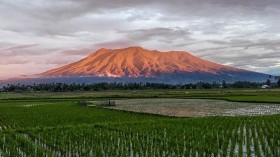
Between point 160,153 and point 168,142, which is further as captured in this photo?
point 168,142

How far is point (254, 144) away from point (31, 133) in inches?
410

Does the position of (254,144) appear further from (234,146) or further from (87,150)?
(87,150)

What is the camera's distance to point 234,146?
12.4m

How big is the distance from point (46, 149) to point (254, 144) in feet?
25.2

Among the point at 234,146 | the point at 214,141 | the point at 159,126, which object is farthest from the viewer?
the point at 159,126

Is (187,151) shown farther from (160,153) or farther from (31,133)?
(31,133)

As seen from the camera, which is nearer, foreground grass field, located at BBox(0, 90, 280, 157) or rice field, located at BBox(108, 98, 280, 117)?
foreground grass field, located at BBox(0, 90, 280, 157)

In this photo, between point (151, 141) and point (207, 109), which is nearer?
point (151, 141)

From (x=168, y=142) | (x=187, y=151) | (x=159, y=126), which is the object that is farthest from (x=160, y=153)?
Result: (x=159, y=126)

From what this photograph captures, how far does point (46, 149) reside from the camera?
41.0 feet

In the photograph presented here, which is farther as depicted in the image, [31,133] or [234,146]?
[31,133]

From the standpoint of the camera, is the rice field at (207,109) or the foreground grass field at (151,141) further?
the rice field at (207,109)

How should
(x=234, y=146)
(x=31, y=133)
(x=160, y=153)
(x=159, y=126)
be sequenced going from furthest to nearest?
(x=159, y=126), (x=31, y=133), (x=234, y=146), (x=160, y=153)

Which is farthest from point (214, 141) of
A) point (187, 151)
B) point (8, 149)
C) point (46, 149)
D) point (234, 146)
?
point (8, 149)
